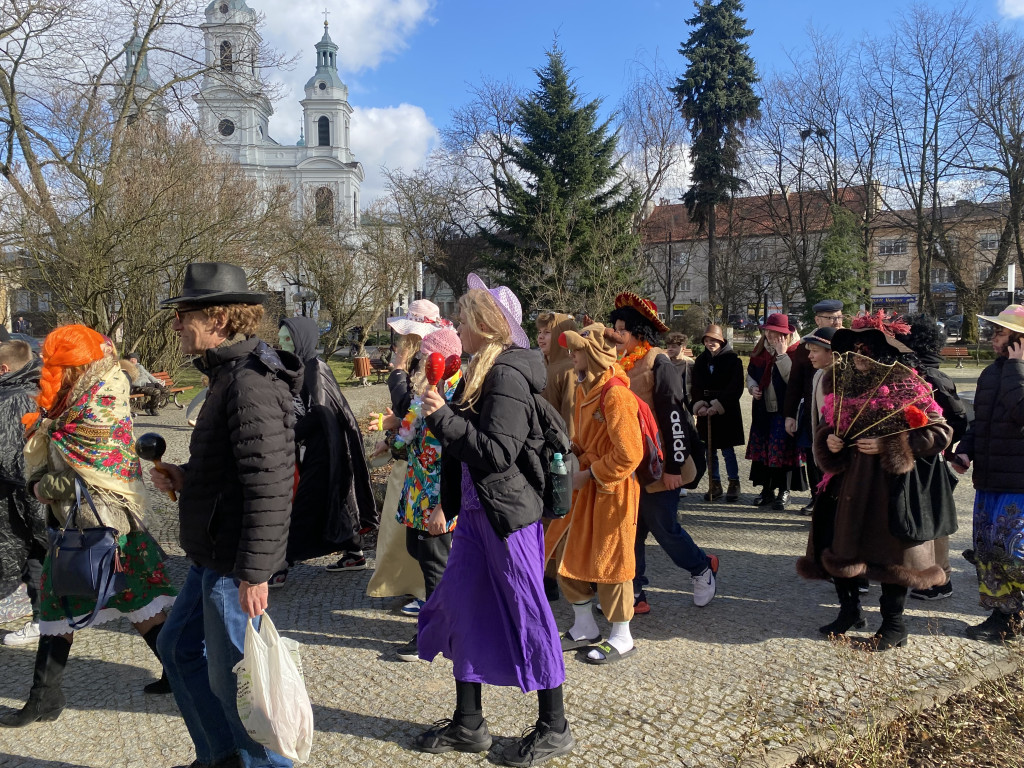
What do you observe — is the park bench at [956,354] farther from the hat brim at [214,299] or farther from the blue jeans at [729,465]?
the hat brim at [214,299]

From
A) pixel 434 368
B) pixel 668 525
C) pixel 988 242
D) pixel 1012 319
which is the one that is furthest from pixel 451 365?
pixel 988 242

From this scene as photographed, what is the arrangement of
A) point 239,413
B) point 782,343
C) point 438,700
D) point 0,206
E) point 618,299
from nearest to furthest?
point 239,413, point 438,700, point 618,299, point 782,343, point 0,206

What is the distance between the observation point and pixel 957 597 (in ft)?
16.1

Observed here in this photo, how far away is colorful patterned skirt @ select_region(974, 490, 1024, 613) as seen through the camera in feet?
13.6

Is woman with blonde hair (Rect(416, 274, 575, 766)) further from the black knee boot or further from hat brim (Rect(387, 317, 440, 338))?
the black knee boot

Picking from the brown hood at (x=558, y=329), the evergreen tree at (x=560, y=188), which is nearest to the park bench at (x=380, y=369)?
the evergreen tree at (x=560, y=188)

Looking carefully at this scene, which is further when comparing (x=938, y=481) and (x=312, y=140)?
(x=312, y=140)

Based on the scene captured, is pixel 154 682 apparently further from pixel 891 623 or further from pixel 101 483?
pixel 891 623

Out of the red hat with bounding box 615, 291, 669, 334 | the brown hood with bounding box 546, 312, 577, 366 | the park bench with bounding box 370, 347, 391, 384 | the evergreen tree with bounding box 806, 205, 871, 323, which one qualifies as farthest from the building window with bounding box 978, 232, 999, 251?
the red hat with bounding box 615, 291, 669, 334

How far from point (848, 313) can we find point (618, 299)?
84.0 feet

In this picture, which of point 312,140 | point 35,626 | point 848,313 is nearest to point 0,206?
point 35,626

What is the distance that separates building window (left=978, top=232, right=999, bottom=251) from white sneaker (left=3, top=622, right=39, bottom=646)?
38.3 metres

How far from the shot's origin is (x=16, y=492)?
13.7ft

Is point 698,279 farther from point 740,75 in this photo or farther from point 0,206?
point 0,206
